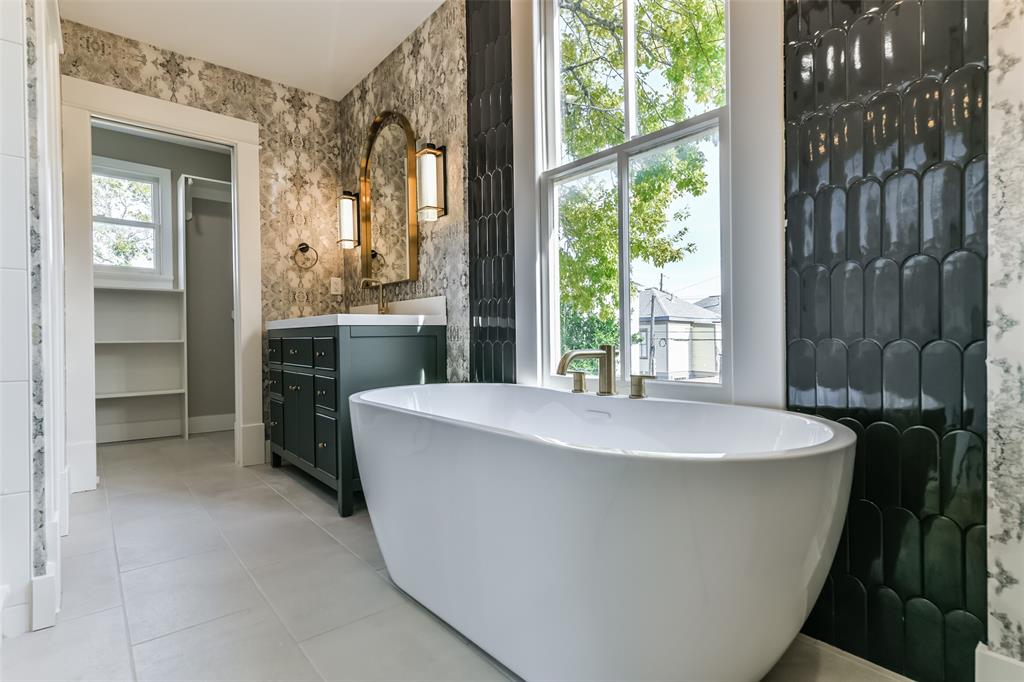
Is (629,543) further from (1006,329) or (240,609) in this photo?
(240,609)

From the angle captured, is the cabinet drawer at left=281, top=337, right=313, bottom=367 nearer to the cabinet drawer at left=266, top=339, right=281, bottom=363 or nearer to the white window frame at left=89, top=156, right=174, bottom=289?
the cabinet drawer at left=266, top=339, right=281, bottom=363

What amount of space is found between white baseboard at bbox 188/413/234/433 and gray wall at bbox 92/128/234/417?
44 mm

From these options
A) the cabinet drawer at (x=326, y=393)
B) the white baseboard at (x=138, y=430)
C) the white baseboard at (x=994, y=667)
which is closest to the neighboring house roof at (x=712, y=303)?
the white baseboard at (x=994, y=667)

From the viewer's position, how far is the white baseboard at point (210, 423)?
4473mm

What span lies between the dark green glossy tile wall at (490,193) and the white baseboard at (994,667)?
5.88 ft

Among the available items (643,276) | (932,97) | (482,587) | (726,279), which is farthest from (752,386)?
(482,587)

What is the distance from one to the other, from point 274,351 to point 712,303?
2.71 meters

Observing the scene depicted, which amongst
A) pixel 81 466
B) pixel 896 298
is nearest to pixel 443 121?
pixel 896 298

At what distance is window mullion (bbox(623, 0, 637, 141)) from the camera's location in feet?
6.80

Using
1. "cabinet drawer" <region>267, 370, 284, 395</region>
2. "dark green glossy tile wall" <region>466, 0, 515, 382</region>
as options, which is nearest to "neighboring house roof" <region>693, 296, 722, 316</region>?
"dark green glossy tile wall" <region>466, 0, 515, 382</region>

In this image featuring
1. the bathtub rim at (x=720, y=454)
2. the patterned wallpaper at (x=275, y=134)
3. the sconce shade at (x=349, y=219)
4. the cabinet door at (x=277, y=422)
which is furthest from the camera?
the sconce shade at (x=349, y=219)

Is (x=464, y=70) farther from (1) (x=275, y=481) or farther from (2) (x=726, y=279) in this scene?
(1) (x=275, y=481)

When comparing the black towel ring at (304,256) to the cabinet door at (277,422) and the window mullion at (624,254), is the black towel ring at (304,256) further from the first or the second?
the window mullion at (624,254)

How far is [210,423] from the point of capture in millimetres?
4562
